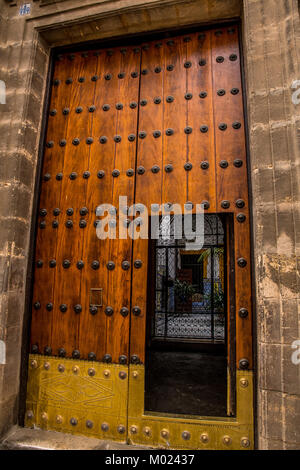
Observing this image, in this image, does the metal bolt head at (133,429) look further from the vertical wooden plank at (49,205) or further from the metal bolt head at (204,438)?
the vertical wooden plank at (49,205)

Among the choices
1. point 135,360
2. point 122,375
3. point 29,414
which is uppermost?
point 135,360

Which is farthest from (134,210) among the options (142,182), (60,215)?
(60,215)

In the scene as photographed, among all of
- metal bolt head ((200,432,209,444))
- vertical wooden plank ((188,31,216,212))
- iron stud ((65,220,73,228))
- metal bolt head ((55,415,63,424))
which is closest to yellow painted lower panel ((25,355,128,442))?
metal bolt head ((55,415,63,424))

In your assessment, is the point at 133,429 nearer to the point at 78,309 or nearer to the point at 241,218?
the point at 78,309

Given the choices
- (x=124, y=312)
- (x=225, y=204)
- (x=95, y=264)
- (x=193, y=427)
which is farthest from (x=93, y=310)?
(x=225, y=204)

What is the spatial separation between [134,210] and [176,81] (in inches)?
49.1

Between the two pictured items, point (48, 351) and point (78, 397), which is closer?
point (78, 397)

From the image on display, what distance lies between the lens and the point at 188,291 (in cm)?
944

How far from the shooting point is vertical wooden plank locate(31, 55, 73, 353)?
7.94ft

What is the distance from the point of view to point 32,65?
259 cm

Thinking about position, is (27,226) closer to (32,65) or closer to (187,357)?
(32,65)

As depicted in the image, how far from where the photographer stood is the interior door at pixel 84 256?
2207 millimetres

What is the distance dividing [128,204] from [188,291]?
7.54 meters

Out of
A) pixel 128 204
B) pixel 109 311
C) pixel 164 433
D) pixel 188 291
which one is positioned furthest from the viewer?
pixel 188 291
